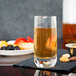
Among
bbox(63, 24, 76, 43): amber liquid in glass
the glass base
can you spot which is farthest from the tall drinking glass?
bbox(63, 24, 76, 43): amber liquid in glass

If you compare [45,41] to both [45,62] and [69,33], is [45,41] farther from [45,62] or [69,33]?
[69,33]

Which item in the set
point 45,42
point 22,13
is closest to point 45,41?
point 45,42

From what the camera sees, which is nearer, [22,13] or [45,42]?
[45,42]

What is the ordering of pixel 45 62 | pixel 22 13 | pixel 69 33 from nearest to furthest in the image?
pixel 45 62 → pixel 69 33 → pixel 22 13

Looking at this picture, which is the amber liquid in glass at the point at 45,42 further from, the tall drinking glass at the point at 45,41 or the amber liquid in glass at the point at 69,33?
the amber liquid in glass at the point at 69,33

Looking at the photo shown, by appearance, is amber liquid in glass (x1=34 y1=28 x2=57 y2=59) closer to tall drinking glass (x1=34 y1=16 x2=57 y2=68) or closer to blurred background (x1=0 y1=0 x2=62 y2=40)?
tall drinking glass (x1=34 y1=16 x2=57 y2=68)

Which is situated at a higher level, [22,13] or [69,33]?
[22,13]

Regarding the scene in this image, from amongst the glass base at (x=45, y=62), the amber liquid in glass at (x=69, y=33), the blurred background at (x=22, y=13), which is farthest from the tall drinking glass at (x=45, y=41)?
the blurred background at (x=22, y=13)

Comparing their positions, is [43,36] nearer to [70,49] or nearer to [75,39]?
[70,49]
